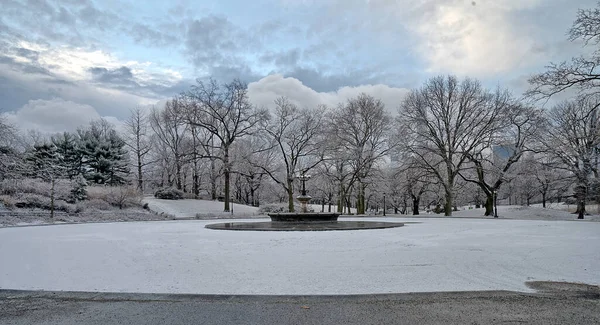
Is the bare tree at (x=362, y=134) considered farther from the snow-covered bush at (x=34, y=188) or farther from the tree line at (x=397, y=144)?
the snow-covered bush at (x=34, y=188)

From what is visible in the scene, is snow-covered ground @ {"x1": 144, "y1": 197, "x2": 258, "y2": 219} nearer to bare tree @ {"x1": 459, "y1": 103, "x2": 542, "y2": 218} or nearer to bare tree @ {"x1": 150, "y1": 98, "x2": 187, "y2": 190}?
bare tree @ {"x1": 150, "y1": 98, "x2": 187, "y2": 190}

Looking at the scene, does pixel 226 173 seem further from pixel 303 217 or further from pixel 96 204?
pixel 303 217

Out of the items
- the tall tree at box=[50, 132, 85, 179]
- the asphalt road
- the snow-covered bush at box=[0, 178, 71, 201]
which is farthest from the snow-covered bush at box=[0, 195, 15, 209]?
the asphalt road

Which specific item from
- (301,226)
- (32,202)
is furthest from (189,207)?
(301,226)

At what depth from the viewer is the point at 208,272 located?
6750 mm

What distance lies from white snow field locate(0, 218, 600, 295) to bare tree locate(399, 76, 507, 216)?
22.6 m

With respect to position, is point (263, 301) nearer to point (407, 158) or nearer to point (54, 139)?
point (407, 158)

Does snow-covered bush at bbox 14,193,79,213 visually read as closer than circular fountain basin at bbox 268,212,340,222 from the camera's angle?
No

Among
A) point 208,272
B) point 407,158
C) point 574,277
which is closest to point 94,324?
point 208,272

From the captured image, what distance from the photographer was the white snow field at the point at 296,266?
19.0ft

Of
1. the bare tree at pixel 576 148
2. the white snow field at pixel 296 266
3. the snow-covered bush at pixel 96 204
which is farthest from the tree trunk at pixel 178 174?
the bare tree at pixel 576 148

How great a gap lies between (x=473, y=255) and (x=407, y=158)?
25.8 m

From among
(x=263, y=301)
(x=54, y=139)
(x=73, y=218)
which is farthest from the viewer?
(x=54, y=139)

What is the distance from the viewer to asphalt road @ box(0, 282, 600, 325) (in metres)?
4.19
